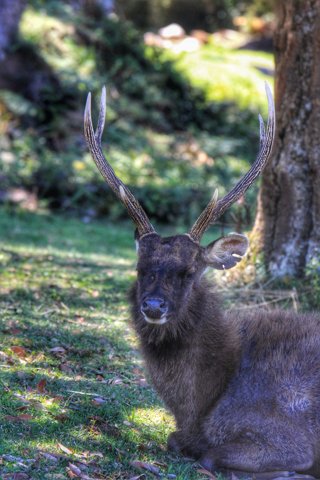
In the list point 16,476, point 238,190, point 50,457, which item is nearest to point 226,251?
point 238,190

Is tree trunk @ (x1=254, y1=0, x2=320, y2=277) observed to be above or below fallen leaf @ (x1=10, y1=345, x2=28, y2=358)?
above

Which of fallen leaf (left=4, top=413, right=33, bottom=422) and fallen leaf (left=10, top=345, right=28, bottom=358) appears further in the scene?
fallen leaf (left=10, top=345, right=28, bottom=358)

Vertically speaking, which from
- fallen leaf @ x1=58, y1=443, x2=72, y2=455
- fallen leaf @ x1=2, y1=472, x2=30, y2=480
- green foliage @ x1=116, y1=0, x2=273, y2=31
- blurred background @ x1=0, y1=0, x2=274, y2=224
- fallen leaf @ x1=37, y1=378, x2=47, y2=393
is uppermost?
green foliage @ x1=116, y1=0, x2=273, y2=31

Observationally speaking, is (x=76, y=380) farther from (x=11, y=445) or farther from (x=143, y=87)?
(x=143, y=87)

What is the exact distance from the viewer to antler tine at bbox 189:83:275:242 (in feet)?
22.7

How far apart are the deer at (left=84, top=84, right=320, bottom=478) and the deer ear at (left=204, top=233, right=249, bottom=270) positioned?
0.32 feet

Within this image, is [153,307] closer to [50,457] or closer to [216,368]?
[216,368]

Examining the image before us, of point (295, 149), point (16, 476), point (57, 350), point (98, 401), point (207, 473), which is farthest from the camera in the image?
point (295, 149)

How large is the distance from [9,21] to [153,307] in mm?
13948

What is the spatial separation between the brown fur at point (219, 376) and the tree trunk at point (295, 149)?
3.12 metres

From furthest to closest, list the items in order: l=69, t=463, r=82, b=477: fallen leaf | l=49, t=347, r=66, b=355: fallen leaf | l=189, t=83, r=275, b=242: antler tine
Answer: l=49, t=347, r=66, b=355: fallen leaf < l=189, t=83, r=275, b=242: antler tine < l=69, t=463, r=82, b=477: fallen leaf

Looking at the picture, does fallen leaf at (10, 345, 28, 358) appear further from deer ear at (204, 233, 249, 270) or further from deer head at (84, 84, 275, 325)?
deer ear at (204, 233, 249, 270)

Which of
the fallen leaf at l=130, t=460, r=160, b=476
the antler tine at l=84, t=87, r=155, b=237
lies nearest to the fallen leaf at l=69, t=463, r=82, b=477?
the fallen leaf at l=130, t=460, r=160, b=476

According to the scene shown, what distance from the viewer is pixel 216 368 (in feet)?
22.1
